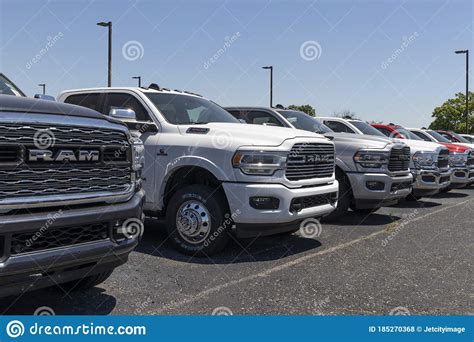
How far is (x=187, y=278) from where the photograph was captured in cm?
462

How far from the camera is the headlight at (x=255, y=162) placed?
5.13 metres

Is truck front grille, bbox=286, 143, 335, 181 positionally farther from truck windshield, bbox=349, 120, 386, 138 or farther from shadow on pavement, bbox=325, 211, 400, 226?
truck windshield, bbox=349, 120, 386, 138

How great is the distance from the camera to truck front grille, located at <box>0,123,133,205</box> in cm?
286

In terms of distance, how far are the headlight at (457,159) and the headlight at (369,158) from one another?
19.0 feet

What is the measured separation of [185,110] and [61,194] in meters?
3.27

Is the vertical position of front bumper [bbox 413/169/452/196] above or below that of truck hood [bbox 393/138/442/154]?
below

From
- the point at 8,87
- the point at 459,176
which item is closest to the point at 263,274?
the point at 8,87

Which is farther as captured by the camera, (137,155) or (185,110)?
(185,110)

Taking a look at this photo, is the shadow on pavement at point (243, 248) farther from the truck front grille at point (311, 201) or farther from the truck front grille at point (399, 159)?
the truck front grille at point (399, 159)

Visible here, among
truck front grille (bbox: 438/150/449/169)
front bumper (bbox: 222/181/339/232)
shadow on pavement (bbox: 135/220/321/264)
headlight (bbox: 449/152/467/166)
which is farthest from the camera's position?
A: headlight (bbox: 449/152/467/166)

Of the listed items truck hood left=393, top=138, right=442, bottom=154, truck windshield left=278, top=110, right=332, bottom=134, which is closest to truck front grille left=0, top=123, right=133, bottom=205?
truck windshield left=278, top=110, right=332, bottom=134

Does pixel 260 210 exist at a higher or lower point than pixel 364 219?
higher

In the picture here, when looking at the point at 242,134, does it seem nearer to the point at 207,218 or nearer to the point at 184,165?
the point at 184,165

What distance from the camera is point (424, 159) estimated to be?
10.0m
